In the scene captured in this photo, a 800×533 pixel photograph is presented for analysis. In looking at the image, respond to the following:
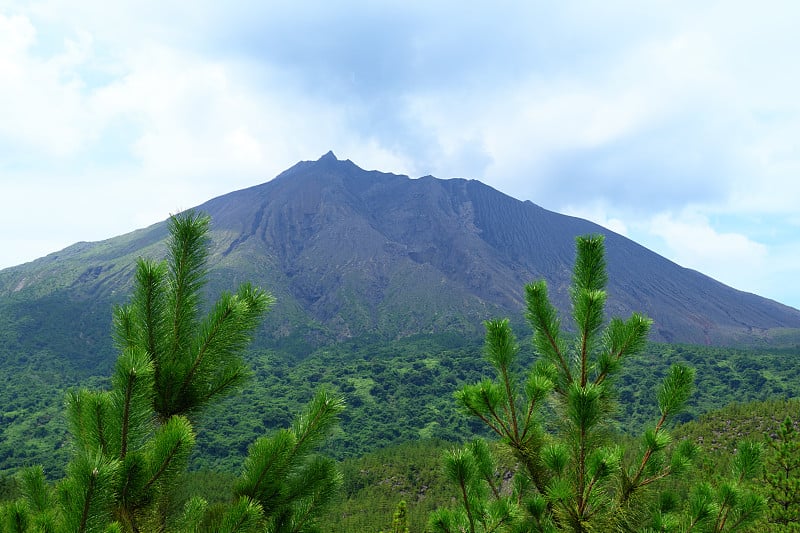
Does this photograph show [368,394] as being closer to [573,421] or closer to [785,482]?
[785,482]

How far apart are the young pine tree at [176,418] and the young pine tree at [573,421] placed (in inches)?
65.2

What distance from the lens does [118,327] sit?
12.4 ft

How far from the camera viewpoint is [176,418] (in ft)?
10.3

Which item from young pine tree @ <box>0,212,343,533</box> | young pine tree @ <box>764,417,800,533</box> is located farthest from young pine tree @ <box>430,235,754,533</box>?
young pine tree @ <box>764,417,800,533</box>

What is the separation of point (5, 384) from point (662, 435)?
202 meters

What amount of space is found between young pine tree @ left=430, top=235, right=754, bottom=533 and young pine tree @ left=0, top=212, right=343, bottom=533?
65.2 inches

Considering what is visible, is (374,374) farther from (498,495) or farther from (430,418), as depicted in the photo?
(498,495)

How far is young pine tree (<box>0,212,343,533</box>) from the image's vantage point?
3.05 m

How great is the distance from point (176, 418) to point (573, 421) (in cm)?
335

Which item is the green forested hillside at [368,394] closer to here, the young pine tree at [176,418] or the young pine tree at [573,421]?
the young pine tree at [573,421]

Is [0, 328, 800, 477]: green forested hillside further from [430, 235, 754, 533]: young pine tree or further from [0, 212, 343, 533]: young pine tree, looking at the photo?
[0, 212, 343, 533]: young pine tree

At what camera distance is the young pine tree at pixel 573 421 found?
14.1ft

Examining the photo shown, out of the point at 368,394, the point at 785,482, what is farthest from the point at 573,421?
the point at 368,394

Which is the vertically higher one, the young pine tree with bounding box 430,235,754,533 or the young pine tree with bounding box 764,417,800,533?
the young pine tree with bounding box 430,235,754,533
